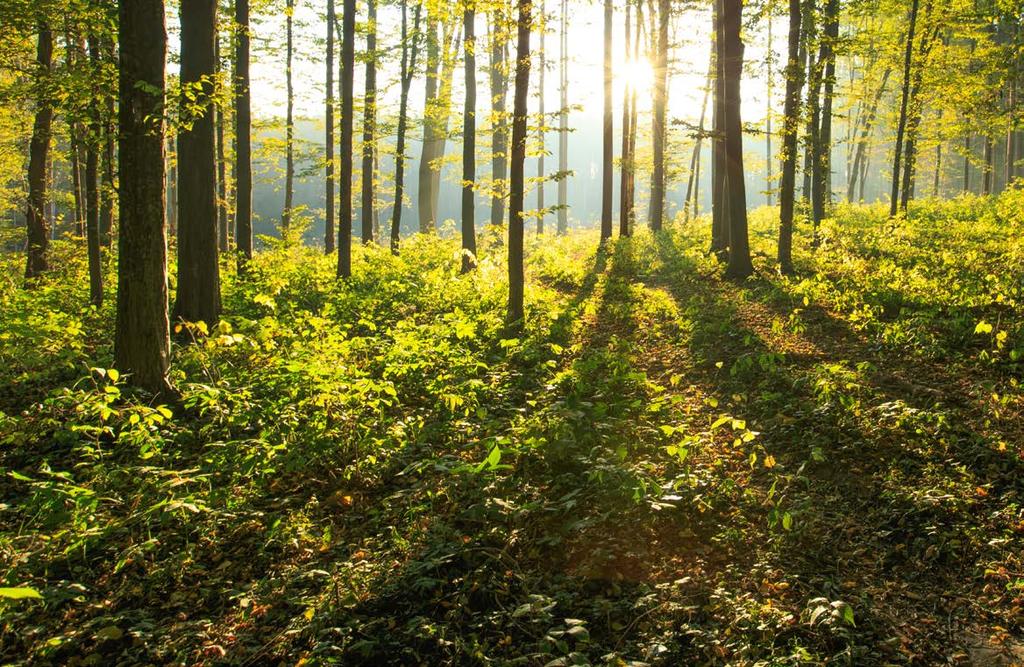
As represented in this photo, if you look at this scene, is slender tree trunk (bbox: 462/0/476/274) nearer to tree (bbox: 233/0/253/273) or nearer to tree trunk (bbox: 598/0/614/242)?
tree trunk (bbox: 598/0/614/242)

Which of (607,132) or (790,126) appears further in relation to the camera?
(607,132)

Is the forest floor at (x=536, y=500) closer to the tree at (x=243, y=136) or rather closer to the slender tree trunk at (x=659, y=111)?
the tree at (x=243, y=136)

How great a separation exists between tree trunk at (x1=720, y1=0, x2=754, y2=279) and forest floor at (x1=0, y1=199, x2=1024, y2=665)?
13.3 ft

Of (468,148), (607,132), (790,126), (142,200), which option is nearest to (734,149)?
(790,126)

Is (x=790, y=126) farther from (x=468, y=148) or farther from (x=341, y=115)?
(x=341, y=115)

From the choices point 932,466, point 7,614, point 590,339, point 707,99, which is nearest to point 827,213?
point 707,99

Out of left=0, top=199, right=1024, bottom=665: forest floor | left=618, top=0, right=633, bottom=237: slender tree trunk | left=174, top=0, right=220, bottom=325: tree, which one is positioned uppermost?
left=618, top=0, right=633, bottom=237: slender tree trunk

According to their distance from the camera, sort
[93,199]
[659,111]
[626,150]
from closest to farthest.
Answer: [93,199], [626,150], [659,111]

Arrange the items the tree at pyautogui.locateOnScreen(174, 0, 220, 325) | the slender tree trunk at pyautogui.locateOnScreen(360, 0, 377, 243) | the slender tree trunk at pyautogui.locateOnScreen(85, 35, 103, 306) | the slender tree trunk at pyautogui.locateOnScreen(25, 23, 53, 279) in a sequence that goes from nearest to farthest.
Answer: the tree at pyautogui.locateOnScreen(174, 0, 220, 325), the slender tree trunk at pyautogui.locateOnScreen(85, 35, 103, 306), the slender tree trunk at pyautogui.locateOnScreen(25, 23, 53, 279), the slender tree trunk at pyautogui.locateOnScreen(360, 0, 377, 243)

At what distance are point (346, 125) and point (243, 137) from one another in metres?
2.56

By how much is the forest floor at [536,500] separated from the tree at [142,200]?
1.80 feet

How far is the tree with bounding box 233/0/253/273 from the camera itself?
42.9 feet

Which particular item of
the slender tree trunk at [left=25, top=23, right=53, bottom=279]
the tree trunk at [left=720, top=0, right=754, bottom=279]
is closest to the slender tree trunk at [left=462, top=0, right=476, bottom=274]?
the tree trunk at [left=720, top=0, right=754, bottom=279]

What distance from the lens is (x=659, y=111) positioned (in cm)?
2388
